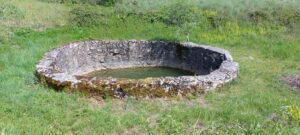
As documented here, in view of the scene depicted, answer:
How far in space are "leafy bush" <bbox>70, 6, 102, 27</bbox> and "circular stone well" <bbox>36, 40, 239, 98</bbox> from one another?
3.93 metres

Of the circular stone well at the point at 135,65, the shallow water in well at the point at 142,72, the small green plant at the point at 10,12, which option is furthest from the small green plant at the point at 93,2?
the shallow water in well at the point at 142,72

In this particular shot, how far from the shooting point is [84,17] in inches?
1011

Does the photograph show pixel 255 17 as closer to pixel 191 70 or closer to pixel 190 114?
pixel 191 70

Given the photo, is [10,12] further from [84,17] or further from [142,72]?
[142,72]

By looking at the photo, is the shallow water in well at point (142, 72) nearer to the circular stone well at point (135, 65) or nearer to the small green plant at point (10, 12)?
the circular stone well at point (135, 65)

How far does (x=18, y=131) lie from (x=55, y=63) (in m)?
7.14

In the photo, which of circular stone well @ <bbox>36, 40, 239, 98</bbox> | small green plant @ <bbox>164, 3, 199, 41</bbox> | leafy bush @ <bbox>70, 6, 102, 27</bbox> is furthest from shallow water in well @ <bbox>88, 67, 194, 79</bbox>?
leafy bush @ <bbox>70, 6, 102, 27</bbox>

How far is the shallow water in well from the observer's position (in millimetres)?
20766

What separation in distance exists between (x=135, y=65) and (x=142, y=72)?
3.19ft

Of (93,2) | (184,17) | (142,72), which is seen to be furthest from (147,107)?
(93,2)

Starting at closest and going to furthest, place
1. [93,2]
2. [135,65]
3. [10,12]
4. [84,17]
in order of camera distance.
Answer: [135,65], [10,12], [84,17], [93,2]

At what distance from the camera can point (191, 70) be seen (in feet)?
70.7

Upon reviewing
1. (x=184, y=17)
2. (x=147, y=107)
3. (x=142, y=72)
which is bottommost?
(x=142, y=72)

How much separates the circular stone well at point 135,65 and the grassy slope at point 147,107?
0.42 meters
